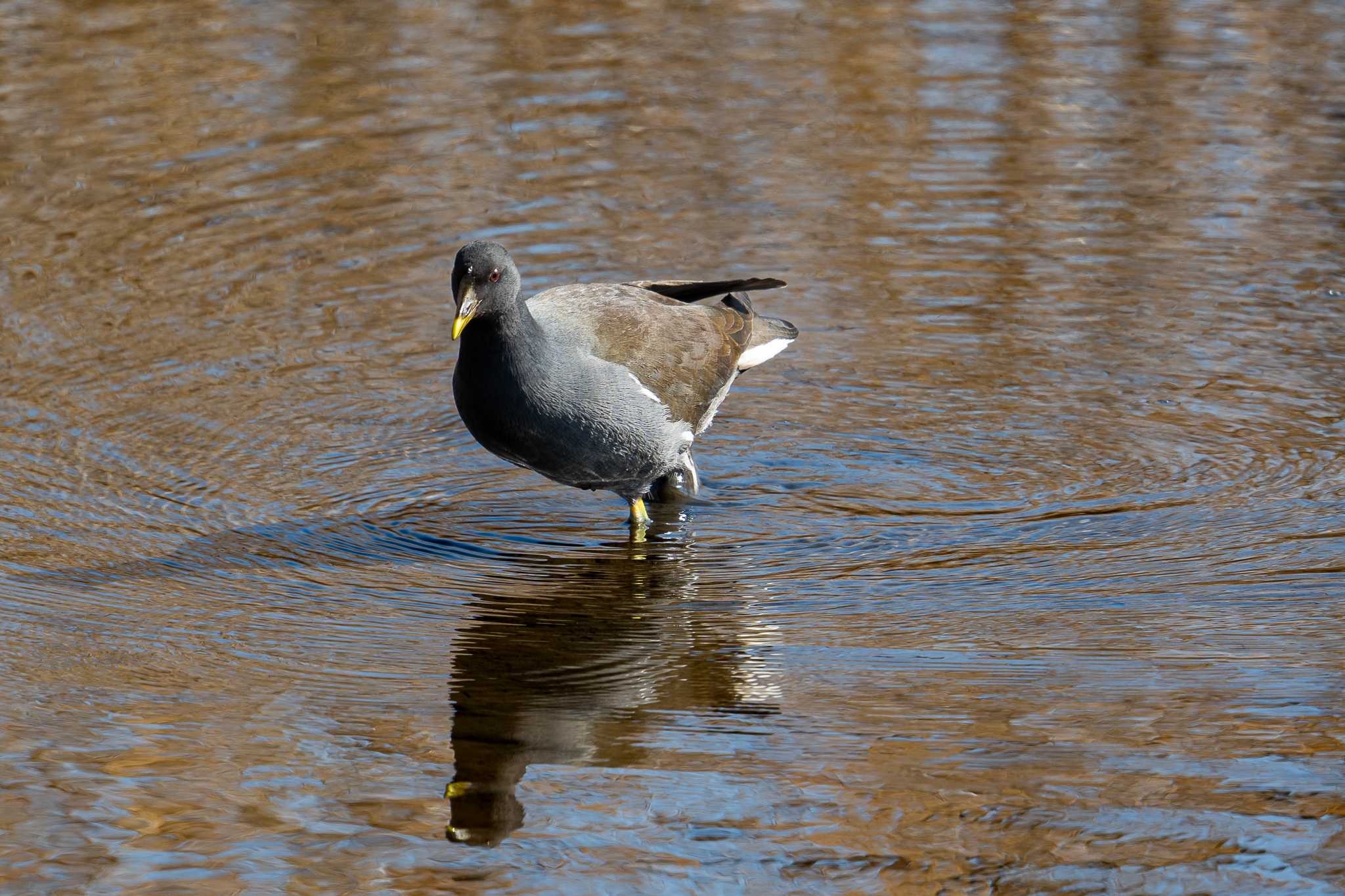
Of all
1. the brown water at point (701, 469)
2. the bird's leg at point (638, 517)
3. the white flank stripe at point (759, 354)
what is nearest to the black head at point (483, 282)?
the brown water at point (701, 469)

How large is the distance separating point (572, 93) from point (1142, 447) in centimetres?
589

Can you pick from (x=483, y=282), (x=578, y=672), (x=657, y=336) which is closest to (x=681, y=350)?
(x=657, y=336)

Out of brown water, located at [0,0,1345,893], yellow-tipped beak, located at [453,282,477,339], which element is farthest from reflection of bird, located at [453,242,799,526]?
brown water, located at [0,0,1345,893]

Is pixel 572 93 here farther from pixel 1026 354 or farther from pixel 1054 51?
pixel 1026 354

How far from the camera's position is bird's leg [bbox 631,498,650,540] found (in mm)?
6965

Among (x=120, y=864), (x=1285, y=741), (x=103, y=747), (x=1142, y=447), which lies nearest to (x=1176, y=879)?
(x=1285, y=741)

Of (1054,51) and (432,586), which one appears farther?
(1054,51)

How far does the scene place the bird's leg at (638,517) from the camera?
6.96 m

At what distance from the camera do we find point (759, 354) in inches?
297

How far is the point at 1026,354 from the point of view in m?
8.29

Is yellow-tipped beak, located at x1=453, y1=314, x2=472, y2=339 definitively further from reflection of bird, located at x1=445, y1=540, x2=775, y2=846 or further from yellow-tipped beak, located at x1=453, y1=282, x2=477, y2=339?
reflection of bird, located at x1=445, y1=540, x2=775, y2=846

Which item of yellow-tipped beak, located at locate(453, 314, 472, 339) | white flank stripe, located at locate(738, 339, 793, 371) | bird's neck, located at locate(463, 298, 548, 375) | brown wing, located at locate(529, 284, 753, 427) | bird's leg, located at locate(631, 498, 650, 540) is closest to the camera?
yellow-tipped beak, located at locate(453, 314, 472, 339)

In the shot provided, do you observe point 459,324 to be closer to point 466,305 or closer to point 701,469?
point 466,305

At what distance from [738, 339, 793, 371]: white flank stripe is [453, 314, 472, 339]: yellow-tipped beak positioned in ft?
5.38
